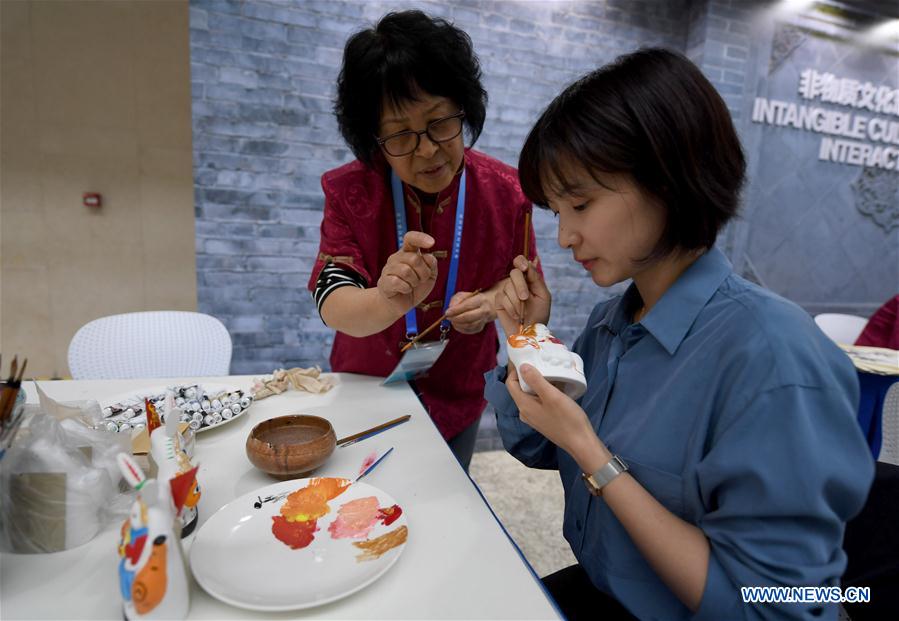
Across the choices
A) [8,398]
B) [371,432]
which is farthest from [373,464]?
[8,398]

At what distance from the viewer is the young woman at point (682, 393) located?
2.32 ft

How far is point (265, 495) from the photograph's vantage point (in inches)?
36.4

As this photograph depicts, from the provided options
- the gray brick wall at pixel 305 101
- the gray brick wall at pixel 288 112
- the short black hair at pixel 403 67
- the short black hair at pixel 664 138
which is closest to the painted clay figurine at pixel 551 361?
the short black hair at pixel 664 138

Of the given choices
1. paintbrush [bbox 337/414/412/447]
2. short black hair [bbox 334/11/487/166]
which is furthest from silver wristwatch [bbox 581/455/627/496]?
short black hair [bbox 334/11/487/166]

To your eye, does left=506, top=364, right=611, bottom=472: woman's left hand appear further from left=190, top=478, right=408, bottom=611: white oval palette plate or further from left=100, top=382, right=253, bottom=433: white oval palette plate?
left=100, top=382, right=253, bottom=433: white oval palette plate

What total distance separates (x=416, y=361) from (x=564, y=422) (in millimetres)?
719

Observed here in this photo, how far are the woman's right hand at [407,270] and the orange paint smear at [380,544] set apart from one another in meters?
0.65

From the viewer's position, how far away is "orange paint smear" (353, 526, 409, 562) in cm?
77

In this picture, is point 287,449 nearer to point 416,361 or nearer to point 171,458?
point 171,458

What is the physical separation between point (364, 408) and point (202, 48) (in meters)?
2.49

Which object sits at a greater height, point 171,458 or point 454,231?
point 454,231

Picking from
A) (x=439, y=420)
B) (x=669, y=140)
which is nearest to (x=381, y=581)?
(x=669, y=140)

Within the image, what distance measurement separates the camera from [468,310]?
1.42m

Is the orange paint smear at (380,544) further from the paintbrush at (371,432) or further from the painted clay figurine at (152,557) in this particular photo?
the paintbrush at (371,432)
